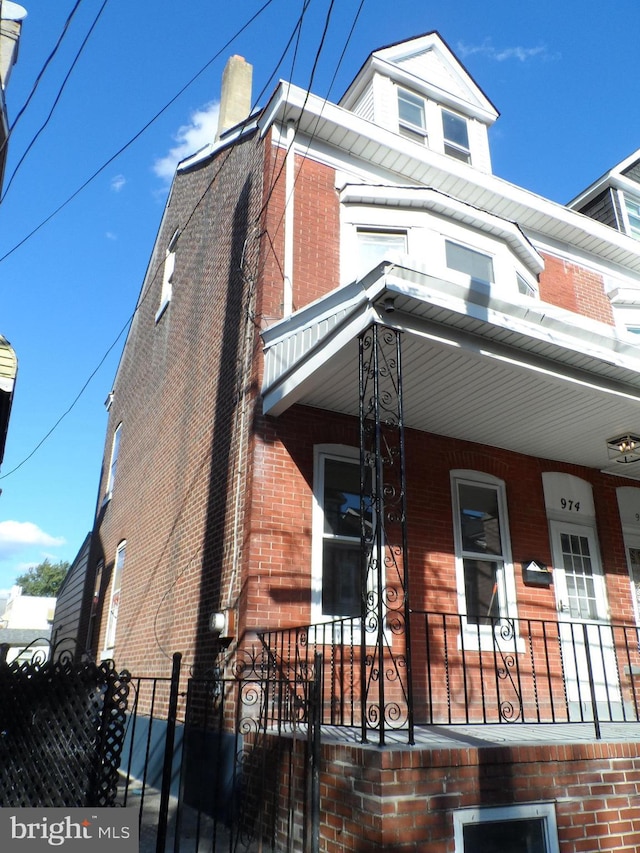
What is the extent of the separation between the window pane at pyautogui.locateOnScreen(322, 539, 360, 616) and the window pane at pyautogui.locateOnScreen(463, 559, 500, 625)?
4.68 feet

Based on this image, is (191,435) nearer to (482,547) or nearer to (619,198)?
(482,547)

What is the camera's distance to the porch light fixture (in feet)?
24.8

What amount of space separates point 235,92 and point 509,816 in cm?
1182

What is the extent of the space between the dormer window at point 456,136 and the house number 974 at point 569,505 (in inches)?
226

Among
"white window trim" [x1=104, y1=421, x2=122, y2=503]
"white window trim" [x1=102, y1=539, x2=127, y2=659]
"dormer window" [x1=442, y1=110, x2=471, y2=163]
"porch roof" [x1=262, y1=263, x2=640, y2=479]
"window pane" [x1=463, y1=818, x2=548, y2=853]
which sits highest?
"dormer window" [x1=442, y1=110, x2=471, y2=163]

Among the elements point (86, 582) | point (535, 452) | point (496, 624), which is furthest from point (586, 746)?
point (86, 582)

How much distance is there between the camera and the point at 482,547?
7668mm

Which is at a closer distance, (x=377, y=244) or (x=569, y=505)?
(x=569, y=505)

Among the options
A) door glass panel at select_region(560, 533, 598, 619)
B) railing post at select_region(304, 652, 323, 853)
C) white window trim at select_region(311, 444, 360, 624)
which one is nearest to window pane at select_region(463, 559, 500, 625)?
door glass panel at select_region(560, 533, 598, 619)

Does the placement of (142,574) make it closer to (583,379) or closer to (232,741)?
(232,741)

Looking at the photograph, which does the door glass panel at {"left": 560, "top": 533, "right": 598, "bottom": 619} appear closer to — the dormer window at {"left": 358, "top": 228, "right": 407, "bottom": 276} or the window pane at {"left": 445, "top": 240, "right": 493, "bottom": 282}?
the window pane at {"left": 445, "top": 240, "right": 493, "bottom": 282}

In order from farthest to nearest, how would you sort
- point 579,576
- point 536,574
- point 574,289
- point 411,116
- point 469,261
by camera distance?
point 411,116 < point 574,289 < point 469,261 < point 579,576 < point 536,574

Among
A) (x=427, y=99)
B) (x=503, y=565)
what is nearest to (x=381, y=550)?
(x=503, y=565)

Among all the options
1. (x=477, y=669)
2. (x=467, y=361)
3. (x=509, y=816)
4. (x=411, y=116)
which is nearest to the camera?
(x=509, y=816)
